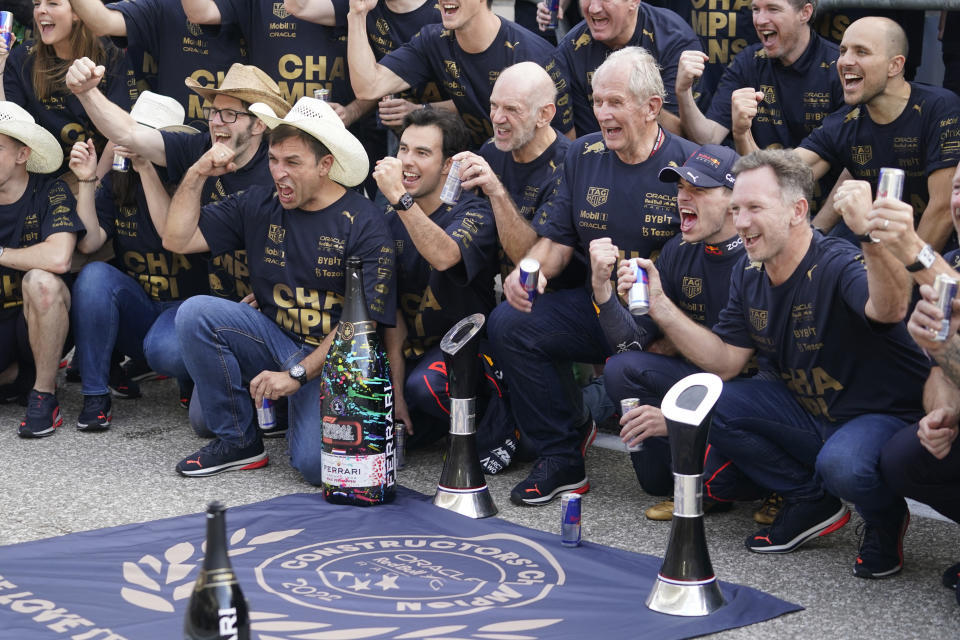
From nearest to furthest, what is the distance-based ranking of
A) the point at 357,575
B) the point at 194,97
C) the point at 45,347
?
the point at 357,575 → the point at 45,347 → the point at 194,97

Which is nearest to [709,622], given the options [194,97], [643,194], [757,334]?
[757,334]

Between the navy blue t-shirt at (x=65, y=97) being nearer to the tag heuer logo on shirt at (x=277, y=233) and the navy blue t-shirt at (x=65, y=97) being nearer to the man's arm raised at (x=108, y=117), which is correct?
the man's arm raised at (x=108, y=117)

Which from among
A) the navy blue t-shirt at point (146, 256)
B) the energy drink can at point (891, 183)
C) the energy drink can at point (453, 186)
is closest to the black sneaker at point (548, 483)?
the energy drink can at point (453, 186)

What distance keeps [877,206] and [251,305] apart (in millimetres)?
3129

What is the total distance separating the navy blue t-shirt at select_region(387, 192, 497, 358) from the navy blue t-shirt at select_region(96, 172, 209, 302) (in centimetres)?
123

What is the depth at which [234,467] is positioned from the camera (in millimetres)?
5754

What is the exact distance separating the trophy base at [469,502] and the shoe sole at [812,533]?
1042mm

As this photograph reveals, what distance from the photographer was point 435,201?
589 centimetres

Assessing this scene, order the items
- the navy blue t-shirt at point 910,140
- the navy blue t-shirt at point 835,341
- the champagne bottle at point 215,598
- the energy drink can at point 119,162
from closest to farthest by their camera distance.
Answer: the champagne bottle at point 215,598 < the navy blue t-shirt at point 835,341 < the navy blue t-shirt at point 910,140 < the energy drink can at point 119,162

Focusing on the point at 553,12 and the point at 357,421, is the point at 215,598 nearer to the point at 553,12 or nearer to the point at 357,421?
the point at 357,421

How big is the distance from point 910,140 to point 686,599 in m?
2.47

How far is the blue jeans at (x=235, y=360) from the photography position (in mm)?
5664

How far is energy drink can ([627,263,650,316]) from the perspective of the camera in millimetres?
4556

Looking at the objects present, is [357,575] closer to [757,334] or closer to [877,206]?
[757,334]
